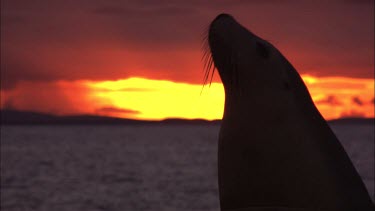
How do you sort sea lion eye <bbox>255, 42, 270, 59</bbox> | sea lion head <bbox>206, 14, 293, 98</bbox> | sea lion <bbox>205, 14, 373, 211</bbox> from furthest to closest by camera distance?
sea lion eye <bbox>255, 42, 270, 59</bbox>, sea lion head <bbox>206, 14, 293, 98</bbox>, sea lion <bbox>205, 14, 373, 211</bbox>

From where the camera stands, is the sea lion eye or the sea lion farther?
the sea lion eye

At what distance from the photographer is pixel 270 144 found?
20.6 feet

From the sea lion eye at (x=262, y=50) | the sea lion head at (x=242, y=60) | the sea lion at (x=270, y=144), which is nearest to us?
the sea lion at (x=270, y=144)

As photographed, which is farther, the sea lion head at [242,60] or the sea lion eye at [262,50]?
the sea lion eye at [262,50]

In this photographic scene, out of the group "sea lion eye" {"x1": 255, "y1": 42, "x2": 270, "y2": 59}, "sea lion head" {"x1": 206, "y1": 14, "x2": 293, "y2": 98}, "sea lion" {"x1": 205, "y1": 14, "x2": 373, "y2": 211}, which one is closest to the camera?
"sea lion" {"x1": 205, "y1": 14, "x2": 373, "y2": 211}

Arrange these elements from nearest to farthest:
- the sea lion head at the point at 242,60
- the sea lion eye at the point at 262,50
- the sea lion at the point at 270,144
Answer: the sea lion at the point at 270,144, the sea lion head at the point at 242,60, the sea lion eye at the point at 262,50

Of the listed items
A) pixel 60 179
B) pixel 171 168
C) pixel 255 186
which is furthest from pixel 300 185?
pixel 171 168

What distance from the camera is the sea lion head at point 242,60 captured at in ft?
21.2

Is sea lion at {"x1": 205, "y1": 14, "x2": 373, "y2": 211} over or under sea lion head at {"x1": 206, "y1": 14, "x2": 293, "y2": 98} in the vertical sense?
under

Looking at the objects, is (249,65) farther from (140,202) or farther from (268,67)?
(140,202)

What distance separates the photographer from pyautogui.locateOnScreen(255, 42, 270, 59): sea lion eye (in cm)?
661

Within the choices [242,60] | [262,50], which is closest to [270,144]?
[242,60]

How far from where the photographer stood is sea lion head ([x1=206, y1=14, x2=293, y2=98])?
646 centimetres

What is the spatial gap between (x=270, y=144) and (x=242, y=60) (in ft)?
2.38
